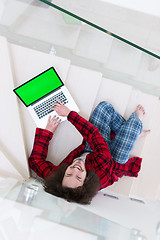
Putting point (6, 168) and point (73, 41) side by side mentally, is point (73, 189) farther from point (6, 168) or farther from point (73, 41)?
point (73, 41)

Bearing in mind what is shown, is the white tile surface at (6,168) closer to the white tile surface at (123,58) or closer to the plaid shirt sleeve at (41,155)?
the plaid shirt sleeve at (41,155)

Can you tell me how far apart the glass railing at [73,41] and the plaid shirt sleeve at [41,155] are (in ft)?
1.70

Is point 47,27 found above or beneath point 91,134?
above

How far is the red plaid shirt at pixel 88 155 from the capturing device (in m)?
1.34

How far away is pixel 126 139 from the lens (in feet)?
4.80

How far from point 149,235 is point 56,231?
0.34 metres

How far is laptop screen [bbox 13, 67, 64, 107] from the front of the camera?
56.5 inches

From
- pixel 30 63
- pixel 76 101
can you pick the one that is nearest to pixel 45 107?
pixel 76 101

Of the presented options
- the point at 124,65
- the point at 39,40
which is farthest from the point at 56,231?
the point at 39,40

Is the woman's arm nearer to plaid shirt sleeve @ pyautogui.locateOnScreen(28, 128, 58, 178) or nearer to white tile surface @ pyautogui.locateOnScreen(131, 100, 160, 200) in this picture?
plaid shirt sleeve @ pyautogui.locateOnScreen(28, 128, 58, 178)

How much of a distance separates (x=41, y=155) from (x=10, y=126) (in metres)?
0.24

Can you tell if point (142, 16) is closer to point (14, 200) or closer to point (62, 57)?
point (62, 57)

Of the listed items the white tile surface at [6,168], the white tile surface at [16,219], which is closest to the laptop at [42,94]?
the white tile surface at [6,168]

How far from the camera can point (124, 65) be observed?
1471 mm
